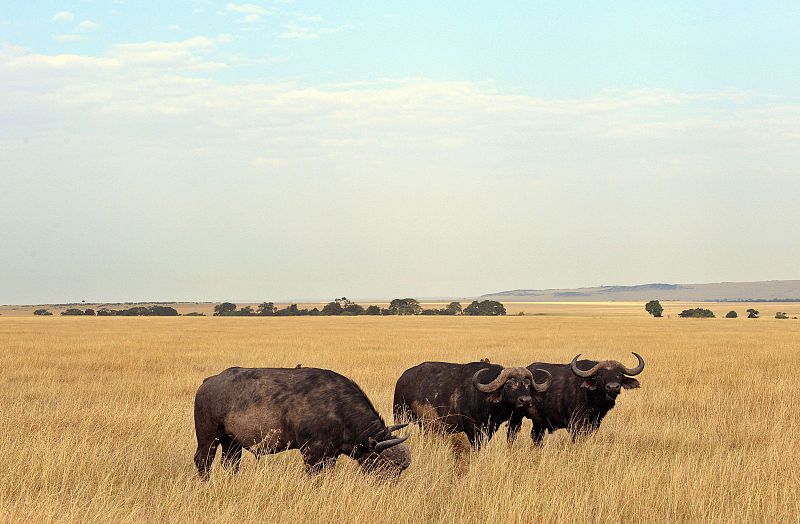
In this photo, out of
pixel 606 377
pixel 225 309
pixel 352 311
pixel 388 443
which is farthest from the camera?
pixel 225 309

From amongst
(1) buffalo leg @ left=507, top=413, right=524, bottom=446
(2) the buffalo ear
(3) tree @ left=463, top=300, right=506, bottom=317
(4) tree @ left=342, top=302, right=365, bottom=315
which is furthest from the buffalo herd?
(3) tree @ left=463, top=300, right=506, bottom=317

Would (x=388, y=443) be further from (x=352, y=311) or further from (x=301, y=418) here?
(x=352, y=311)

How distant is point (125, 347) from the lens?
32.2 metres

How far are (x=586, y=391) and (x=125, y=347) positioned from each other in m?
25.0

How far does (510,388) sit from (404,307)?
108966 mm

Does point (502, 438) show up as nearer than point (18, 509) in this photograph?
No

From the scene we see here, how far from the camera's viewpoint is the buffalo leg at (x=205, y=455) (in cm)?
881

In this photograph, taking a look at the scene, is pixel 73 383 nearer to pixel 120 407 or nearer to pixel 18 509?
pixel 120 407

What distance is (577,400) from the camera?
11969mm

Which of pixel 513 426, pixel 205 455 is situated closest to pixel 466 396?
pixel 513 426

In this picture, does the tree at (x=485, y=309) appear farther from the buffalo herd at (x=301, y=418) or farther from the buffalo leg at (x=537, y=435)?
the buffalo herd at (x=301, y=418)

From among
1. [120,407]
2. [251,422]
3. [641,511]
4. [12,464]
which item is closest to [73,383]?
[120,407]

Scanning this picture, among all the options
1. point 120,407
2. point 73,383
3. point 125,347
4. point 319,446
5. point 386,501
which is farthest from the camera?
point 125,347

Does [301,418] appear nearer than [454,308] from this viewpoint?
Yes
